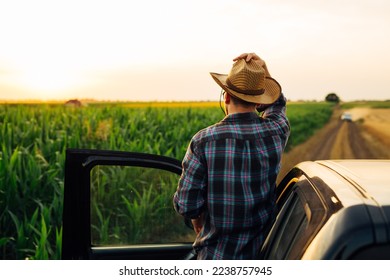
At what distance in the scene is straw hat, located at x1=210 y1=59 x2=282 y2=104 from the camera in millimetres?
2385

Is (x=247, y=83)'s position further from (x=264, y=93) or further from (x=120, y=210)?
(x=120, y=210)

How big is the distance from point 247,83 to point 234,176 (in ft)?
1.43

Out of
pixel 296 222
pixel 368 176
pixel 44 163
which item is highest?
pixel 368 176

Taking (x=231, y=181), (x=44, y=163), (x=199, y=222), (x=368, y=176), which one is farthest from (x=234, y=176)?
(x=44, y=163)

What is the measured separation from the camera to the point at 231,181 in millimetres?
2236

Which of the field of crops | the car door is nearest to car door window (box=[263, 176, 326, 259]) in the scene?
the car door

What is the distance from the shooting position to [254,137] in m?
2.28

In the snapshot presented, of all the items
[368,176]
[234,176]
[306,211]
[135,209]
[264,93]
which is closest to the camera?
[368,176]

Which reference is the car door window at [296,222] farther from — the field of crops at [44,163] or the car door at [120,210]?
the field of crops at [44,163]

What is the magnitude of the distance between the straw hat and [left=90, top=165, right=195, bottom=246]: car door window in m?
3.36

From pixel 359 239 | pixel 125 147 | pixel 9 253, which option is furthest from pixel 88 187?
pixel 125 147

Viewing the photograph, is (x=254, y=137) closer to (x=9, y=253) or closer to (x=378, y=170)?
(x=378, y=170)

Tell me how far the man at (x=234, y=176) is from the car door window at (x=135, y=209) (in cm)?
331
